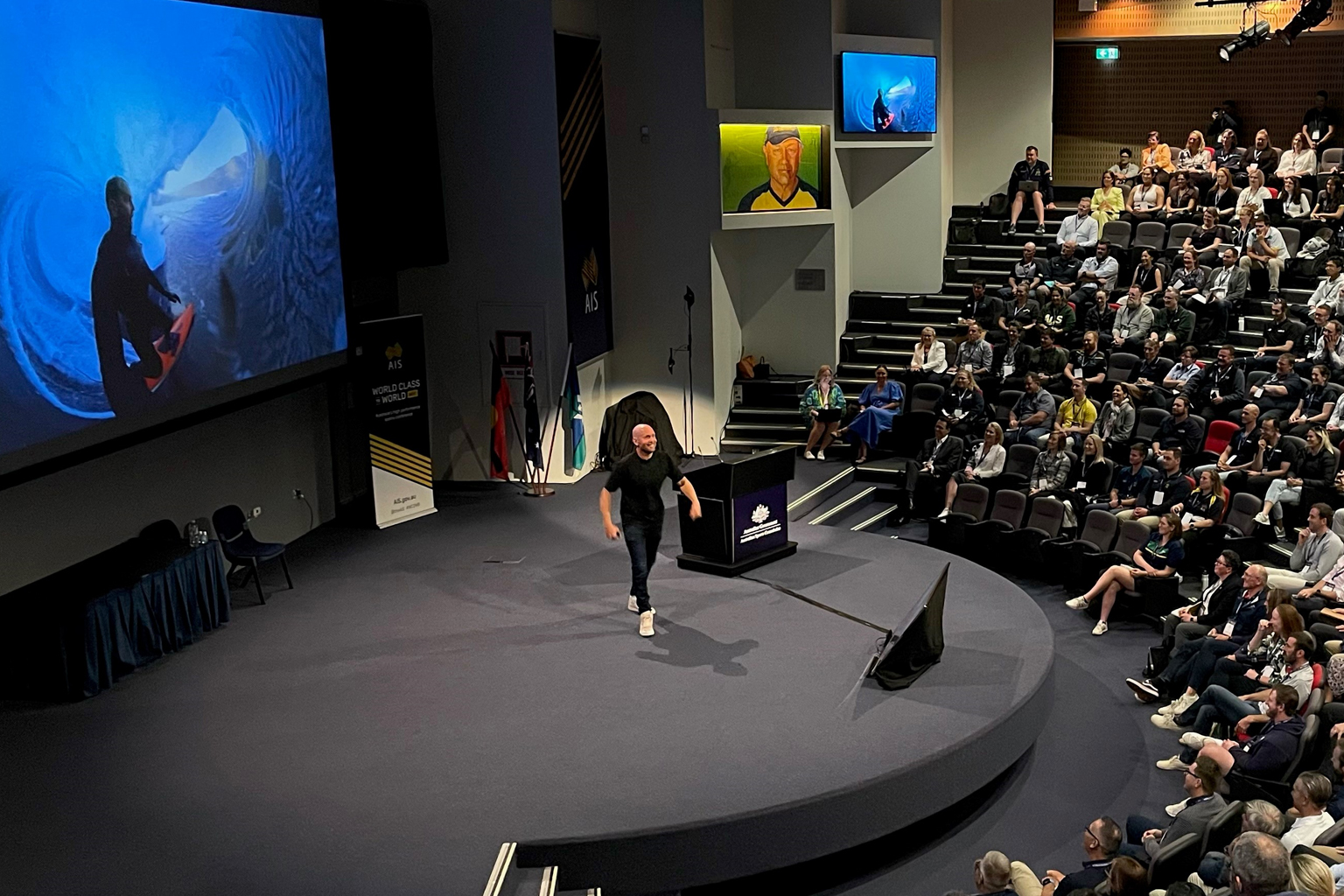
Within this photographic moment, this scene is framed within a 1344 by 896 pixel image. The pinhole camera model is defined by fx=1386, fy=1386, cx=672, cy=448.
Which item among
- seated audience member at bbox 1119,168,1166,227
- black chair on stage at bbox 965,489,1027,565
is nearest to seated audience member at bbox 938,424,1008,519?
black chair on stage at bbox 965,489,1027,565

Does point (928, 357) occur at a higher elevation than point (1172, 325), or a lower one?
lower

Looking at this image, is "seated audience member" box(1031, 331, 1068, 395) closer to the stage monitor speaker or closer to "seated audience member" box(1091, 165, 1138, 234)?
"seated audience member" box(1091, 165, 1138, 234)

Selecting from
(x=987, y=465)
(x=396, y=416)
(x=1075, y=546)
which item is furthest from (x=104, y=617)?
(x=987, y=465)

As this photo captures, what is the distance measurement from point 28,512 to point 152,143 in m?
2.49

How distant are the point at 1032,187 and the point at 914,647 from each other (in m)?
10.0

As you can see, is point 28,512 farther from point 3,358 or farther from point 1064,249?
point 1064,249

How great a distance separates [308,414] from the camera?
12055 mm

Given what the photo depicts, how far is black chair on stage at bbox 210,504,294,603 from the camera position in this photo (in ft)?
33.5

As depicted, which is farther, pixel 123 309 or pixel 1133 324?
→ pixel 1133 324

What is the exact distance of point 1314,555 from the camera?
960 centimetres

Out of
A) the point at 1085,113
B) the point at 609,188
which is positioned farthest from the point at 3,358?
the point at 1085,113

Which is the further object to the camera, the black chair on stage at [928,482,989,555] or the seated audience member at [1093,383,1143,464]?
the seated audience member at [1093,383,1143,464]

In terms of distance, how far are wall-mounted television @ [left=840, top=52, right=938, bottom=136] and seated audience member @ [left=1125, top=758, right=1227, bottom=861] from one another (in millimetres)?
9983

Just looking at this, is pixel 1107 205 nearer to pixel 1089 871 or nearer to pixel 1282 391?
pixel 1282 391
